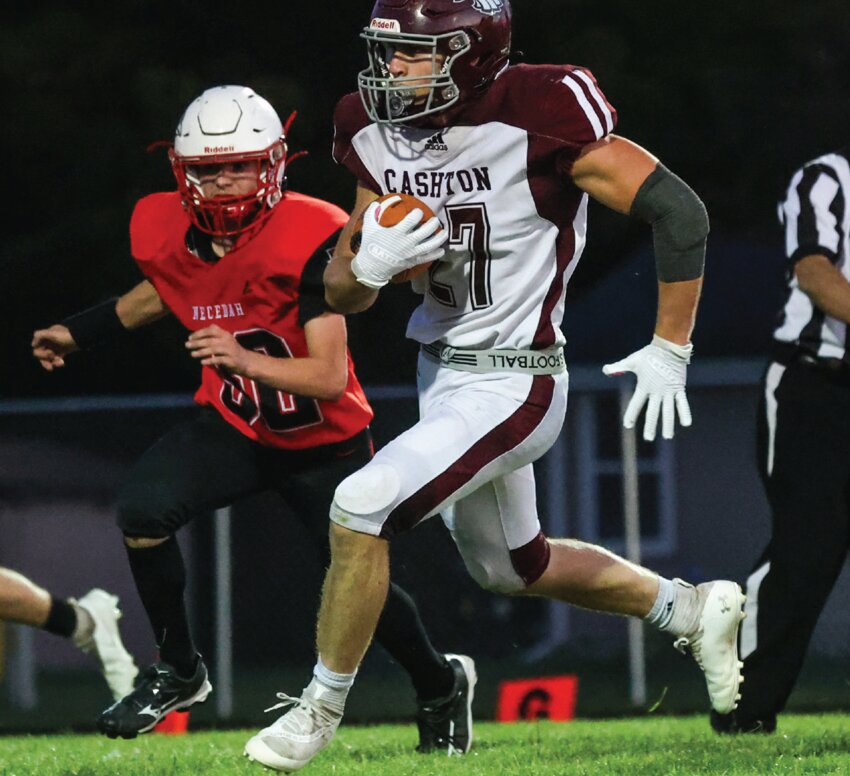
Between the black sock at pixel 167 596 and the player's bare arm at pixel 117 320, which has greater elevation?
the player's bare arm at pixel 117 320

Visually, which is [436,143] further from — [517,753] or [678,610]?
[517,753]

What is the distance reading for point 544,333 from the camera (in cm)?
521

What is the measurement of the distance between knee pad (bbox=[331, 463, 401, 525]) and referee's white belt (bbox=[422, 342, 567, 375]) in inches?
19.3

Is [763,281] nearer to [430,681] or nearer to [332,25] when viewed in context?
[332,25]

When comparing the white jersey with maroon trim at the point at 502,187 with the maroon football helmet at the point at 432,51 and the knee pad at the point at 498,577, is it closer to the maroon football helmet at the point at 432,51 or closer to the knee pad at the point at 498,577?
the maroon football helmet at the point at 432,51

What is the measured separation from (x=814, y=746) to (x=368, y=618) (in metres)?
1.63

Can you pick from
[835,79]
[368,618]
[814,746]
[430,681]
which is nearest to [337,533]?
[368,618]

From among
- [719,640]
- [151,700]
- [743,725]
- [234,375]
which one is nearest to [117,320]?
[234,375]

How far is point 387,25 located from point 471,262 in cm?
Result: 63

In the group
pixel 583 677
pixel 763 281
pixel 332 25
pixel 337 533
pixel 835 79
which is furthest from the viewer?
pixel 763 281

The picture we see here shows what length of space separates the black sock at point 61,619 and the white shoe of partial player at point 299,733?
211cm

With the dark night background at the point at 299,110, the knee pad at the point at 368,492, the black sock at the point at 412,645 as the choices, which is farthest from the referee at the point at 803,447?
the dark night background at the point at 299,110

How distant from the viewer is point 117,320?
241 inches

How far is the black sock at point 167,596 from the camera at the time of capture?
570cm
